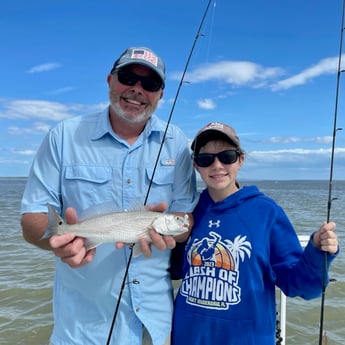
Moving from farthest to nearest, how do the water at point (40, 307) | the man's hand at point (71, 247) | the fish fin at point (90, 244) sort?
the water at point (40, 307) < the fish fin at point (90, 244) < the man's hand at point (71, 247)

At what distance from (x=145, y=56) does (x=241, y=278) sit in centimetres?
182

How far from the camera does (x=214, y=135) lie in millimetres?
3270

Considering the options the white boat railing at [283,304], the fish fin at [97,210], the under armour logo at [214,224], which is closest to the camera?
the fish fin at [97,210]

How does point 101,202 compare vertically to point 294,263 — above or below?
above

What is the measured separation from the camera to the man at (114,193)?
2.85m

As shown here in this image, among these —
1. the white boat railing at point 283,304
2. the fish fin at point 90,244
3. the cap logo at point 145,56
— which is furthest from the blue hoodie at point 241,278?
the cap logo at point 145,56

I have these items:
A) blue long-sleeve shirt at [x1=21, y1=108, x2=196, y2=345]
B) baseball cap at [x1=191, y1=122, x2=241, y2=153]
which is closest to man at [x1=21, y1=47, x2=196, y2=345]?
blue long-sleeve shirt at [x1=21, y1=108, x2=196, y2=345]

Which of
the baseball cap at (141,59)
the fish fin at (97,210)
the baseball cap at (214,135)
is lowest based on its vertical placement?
the fish fin at (97,210)

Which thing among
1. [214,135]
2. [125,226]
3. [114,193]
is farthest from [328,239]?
[114,193]

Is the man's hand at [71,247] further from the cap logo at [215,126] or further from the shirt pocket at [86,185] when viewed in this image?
the cap logo at [215,126]

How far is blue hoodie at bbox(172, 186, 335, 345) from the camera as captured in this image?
113 inches

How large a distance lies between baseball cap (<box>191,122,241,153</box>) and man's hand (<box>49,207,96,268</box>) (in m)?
1.20

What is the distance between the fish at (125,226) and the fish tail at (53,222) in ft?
0.25

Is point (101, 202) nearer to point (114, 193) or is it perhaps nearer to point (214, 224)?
point (114, 193)
